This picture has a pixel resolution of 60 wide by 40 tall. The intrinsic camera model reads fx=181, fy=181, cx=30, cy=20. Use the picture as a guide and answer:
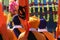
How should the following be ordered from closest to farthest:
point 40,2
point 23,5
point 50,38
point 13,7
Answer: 1. point 23,5
2. point 50,38
3. point 13,7
4. point 40,2

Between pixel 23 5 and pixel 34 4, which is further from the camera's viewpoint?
pixel 34 4

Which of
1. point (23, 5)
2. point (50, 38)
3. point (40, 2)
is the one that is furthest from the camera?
point (40, 2)

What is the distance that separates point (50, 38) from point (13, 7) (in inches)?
8.8

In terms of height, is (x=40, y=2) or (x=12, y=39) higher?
(x=12, y=39)

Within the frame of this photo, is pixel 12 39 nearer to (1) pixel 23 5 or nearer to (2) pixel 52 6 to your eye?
(1) pixel 23 5

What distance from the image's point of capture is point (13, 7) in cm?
65

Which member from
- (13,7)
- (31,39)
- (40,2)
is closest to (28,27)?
(31,39)

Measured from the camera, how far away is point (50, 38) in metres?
0.48

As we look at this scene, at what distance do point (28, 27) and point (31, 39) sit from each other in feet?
0.09

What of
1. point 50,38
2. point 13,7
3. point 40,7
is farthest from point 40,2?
point 50,38

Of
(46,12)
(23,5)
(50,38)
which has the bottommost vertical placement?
(46,12)

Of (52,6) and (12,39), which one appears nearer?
(12,39)

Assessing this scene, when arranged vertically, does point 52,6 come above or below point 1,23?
below

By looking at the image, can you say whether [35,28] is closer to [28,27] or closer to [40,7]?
[28,27]
